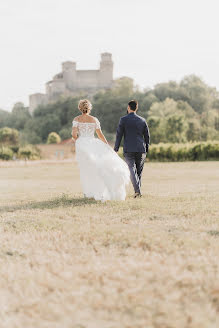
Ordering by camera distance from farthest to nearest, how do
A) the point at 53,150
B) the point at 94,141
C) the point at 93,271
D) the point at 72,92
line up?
1. the point at 72,92
2. the point at 53,150
3. the point at 94,141
4. the point at 93,271

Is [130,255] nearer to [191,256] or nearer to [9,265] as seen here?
[191,256]

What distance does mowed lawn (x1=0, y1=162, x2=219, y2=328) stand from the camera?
9.43 ft

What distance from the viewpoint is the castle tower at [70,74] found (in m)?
120

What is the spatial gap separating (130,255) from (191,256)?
60 centimetres

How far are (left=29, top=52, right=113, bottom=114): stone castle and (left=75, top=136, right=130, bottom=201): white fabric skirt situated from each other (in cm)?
11186

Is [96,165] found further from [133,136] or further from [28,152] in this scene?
[28,152]

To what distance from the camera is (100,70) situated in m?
122

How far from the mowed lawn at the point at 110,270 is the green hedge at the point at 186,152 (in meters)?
26.7

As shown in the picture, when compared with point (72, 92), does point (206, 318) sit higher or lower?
lower

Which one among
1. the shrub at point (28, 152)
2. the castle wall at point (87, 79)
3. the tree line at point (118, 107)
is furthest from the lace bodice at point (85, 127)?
the castle wall at point (87, 79)

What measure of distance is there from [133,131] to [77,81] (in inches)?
4493

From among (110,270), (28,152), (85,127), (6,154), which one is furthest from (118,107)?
(110,270)

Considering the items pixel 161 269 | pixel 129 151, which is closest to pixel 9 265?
pixel 161 269

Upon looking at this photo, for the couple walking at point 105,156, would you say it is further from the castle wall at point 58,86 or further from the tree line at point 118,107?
the castle wall at point 58,86
